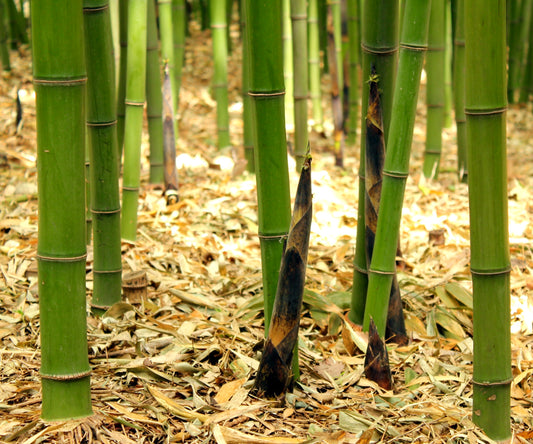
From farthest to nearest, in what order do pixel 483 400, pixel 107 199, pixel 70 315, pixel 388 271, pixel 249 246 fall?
1. pixel 249 246
2. pixel 107 199
3. pixel 388 271
4. pixel 483 400
5. pixel 70 315

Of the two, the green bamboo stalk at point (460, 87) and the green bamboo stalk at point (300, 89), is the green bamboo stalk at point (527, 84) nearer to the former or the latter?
the green bamboo stalk at point (460, 87)

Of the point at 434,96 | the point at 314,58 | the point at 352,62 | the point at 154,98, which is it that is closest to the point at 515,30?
the point at 352,62

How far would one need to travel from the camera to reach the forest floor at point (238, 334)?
1171 millimetres

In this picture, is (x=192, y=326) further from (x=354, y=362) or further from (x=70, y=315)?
(x=70, y=315)

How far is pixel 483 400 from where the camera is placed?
3.78 feet

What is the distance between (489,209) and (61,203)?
67 centimetres

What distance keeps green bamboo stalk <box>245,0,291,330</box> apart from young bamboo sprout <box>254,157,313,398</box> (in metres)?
0.05

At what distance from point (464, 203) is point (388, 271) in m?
1.66

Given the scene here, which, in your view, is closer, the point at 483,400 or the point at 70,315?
the point at 70,315

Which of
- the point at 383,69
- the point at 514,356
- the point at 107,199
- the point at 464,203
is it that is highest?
the point at 383,69

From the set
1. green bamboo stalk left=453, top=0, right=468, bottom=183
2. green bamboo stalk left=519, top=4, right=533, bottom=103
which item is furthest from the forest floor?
green bamboo stalk left=519, top=4, right=533, bottom=103

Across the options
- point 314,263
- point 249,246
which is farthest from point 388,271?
point 249,246

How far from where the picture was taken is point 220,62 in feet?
10.5

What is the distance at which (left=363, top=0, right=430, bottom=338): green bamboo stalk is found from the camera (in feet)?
4.19
